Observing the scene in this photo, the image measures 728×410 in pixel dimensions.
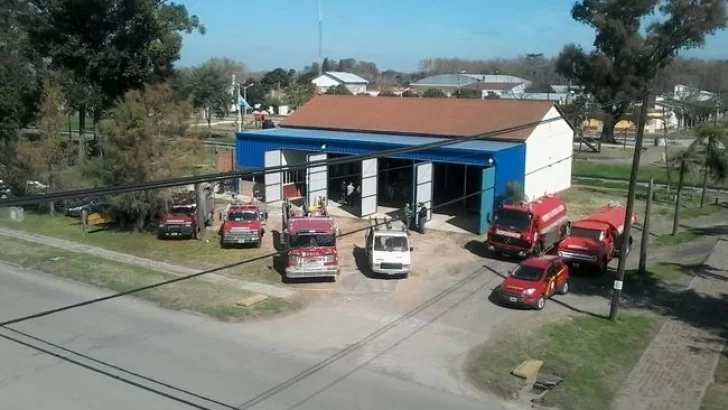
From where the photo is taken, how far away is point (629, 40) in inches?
2566

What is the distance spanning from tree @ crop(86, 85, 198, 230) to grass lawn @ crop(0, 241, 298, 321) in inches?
154

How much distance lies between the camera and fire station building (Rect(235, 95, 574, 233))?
103 feet

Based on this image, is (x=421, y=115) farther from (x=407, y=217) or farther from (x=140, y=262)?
(x=140, y=262)

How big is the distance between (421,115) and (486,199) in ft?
32.6

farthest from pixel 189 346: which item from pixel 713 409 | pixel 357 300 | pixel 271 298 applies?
pixel 713 409

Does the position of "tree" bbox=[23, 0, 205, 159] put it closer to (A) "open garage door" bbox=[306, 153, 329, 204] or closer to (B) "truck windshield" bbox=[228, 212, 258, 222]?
(A) "open garage door" bbox=[306, 153, 329, 204]

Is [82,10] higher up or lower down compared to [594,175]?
higher up

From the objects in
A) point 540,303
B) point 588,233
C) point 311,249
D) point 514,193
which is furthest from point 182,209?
point 588,233

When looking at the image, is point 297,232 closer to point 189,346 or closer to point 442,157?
point 189,346

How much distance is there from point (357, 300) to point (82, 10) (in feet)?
90.4

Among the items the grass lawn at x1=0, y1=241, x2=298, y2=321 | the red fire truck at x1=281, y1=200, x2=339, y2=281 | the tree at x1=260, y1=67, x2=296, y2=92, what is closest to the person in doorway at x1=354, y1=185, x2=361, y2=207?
the red fire truck at x1=281, y1=200, x2=339, y2=281

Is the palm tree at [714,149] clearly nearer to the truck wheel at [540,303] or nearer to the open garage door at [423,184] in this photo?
the open garage door at [423,184]

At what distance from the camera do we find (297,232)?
22.9 m

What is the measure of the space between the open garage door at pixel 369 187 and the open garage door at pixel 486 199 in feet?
17.6
